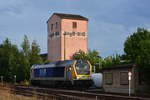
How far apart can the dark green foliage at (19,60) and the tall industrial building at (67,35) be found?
13963 millimetres

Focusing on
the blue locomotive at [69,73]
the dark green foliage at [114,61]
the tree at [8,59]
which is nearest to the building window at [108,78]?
the blue locomotive at [69,73]

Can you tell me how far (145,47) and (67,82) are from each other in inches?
901

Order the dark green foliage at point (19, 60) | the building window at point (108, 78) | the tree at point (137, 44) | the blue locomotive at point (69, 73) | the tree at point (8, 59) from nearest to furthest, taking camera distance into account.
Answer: the blue locomotive at point (69, 73) → the building window at point (108, 78) → the tree at point (137, 44) → the dark green foliage at point (19, 60) → the tree at point (8, 59)

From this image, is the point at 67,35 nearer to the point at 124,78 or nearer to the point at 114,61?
the point at 114,61

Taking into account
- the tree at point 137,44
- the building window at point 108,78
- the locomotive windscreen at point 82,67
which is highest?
the tree at point 137,44

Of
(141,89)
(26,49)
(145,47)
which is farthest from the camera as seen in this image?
(26,49)

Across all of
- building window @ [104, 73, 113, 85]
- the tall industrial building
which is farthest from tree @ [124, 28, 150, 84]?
the tall industrial building

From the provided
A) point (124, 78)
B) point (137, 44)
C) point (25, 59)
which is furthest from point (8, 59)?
point (124, 78)

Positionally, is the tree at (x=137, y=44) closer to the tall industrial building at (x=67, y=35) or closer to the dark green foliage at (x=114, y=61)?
the dark green foliage at (x=114, y=61)

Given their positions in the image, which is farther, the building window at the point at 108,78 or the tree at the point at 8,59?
the tree at the point at 8,59

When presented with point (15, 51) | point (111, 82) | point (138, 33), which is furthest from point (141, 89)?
point (15, 51)

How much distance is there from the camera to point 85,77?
34062 mm

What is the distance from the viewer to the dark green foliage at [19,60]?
196ft

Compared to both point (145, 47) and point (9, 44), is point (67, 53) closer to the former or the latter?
point (9, 44)
